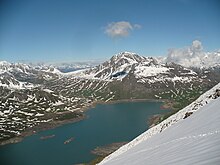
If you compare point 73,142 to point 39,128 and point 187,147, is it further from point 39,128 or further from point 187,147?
point 187,147

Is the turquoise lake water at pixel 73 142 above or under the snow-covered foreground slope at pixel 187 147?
under

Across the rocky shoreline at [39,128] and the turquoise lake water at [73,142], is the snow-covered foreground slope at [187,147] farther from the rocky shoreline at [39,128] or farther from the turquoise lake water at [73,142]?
the rocky shoreline at [39,128]

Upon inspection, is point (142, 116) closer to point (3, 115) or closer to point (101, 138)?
point (101, 138)

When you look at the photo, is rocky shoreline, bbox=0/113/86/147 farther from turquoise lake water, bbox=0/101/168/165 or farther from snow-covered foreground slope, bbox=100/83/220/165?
snow-covered foreground slope, bbox=100/83/220/165

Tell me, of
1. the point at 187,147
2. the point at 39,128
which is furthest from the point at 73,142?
the point at 187,147

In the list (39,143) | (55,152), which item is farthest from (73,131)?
(55,152)

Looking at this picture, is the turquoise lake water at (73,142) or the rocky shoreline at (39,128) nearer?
the turquoise lake water at (73,142)

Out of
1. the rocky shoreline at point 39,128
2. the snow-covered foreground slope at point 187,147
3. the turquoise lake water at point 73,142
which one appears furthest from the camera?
the rocky shoreline at point 39,128

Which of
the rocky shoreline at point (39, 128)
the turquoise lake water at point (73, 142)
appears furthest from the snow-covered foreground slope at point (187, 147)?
the rocky shoreline at point (39, 128)

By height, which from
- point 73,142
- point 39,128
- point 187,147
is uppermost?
point 187,147
